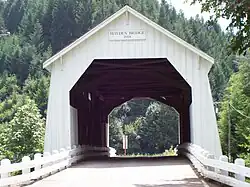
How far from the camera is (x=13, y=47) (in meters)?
97.0

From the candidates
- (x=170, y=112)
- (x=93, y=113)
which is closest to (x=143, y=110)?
(x=170, y=112)

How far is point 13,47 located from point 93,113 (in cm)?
7307

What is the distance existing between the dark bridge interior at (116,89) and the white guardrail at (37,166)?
312 cm

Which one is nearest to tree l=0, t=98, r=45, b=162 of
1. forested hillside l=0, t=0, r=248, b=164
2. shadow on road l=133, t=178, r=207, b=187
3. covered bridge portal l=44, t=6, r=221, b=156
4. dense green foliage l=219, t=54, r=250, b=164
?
dense green foliage l=219, t=54, r=250, b=164

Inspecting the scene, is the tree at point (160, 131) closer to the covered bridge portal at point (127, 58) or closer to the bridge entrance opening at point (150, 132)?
the bridge entrance opening at point (150, 132)

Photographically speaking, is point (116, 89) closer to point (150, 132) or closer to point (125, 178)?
point (125, 178)

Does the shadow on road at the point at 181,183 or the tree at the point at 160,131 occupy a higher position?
the shadow on road at the point at 181,183

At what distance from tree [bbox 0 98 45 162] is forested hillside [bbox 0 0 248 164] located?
32.6 meters

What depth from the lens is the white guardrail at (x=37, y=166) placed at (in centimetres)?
1001

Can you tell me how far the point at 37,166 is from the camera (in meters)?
12.4

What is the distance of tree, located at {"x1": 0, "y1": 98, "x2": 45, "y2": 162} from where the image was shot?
35406 millimetres

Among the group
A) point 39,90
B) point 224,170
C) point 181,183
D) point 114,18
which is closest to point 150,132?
point 39,90

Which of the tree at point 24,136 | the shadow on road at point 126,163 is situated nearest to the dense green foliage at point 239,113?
the tree at point 24,136

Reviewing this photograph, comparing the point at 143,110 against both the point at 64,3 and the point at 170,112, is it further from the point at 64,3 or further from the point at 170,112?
the point at 64,3
